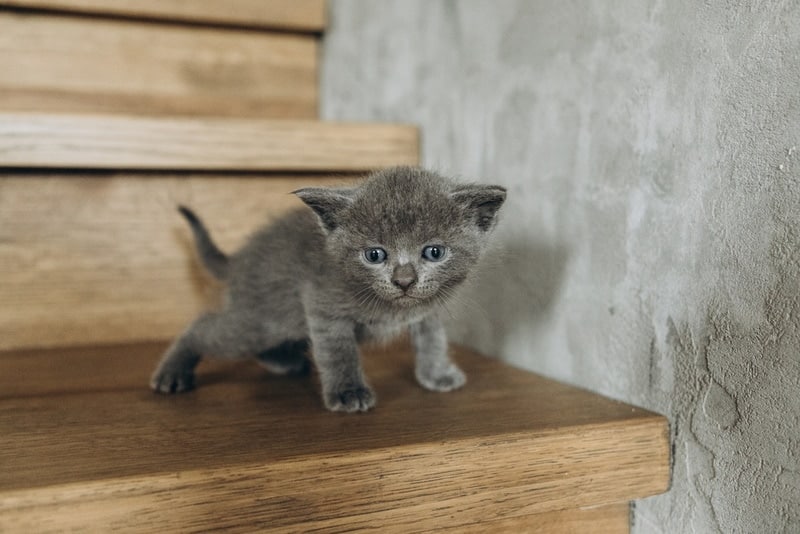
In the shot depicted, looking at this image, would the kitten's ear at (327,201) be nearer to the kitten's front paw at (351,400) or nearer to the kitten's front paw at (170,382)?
the kitten's front paw at (351,400)

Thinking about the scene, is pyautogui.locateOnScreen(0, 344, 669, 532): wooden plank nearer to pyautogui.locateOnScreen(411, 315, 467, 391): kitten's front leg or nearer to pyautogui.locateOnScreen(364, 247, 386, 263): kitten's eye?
pyautogui.locateOnScreen(411, 315, 467, 391): kitten's front leg

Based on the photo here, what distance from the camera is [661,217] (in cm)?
83

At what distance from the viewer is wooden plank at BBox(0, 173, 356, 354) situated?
4.32 feet

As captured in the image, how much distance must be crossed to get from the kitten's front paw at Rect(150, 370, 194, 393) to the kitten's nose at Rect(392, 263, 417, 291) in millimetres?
409

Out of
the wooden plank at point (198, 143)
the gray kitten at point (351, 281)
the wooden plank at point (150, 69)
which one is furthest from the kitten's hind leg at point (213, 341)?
the wooden plank at point (150, 69)

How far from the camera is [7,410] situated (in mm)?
898

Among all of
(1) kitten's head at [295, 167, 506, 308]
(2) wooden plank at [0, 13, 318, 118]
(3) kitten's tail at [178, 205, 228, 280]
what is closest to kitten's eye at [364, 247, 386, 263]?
(1) kitten's head at [295, 167, 506, 308]

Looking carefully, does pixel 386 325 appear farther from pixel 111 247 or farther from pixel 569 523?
pixel 111 247

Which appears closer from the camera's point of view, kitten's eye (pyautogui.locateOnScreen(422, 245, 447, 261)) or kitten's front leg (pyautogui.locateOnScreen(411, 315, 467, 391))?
kitten's eye (pyautogui.locateOnScreen(422, 245, 447, 261))

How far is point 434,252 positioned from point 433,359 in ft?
0.77

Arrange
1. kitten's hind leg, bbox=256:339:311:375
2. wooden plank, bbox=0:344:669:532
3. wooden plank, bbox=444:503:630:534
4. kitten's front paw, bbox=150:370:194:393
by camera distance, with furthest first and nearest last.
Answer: kitten's hind leg, bbox=256:339:311:375 → kitten's front paw, bbox=150:370:194:393 → wooden plank, bbox=444:503:630:534 → wooden plank, bbox=0:344:669:532

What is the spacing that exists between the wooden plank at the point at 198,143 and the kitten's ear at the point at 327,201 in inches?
18.4

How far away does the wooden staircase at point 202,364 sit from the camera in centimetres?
67

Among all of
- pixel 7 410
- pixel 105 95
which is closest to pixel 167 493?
pixel 7 410
